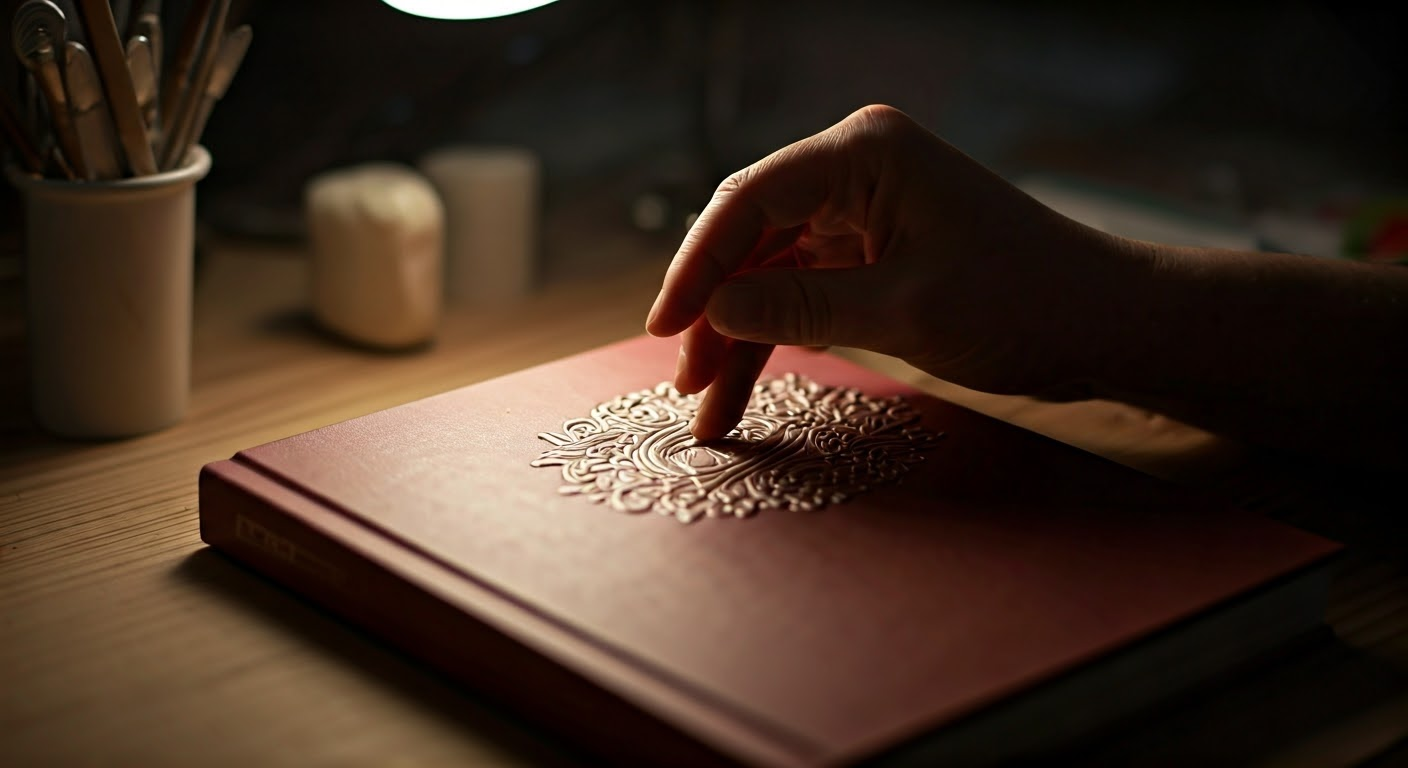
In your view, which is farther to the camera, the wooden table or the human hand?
the human hand

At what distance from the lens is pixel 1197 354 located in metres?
0.67

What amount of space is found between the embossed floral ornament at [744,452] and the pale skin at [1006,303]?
0.9 inches

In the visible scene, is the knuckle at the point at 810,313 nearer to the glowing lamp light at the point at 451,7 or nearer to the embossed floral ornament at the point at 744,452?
the embossed floral ornament at the point at 744,452

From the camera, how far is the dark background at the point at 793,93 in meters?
1.12

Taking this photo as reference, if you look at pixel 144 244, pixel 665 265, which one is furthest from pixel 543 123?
pixel 144 244

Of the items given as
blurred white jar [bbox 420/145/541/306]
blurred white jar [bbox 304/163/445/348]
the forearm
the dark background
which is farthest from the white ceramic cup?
the forearm

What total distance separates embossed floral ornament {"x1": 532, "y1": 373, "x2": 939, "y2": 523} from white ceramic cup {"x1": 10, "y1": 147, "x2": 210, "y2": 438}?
0.82 feet

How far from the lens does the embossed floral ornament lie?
1.87ft

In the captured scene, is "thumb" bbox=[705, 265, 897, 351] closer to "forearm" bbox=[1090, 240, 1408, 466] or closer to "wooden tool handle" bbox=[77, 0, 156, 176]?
"forearm" bbox=[1090, 240, 1408, 466]

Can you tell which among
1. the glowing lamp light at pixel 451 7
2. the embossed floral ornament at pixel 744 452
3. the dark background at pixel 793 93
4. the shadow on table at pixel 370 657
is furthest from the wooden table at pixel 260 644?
the dark background at pixel 793 93

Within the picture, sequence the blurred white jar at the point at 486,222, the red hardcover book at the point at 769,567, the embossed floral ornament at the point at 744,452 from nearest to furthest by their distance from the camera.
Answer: the red hardcover book at the point at 769,567
the embossed floral ornament at the point at 744,452
the blurred white jar at the point at 486,222

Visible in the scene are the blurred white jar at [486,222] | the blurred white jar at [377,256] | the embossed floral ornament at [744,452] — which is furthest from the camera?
the blurred white jar at [486,222]

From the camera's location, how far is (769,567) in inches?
20.2

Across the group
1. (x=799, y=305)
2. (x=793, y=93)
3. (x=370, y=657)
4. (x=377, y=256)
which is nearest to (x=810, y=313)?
(x=799, y=305)
